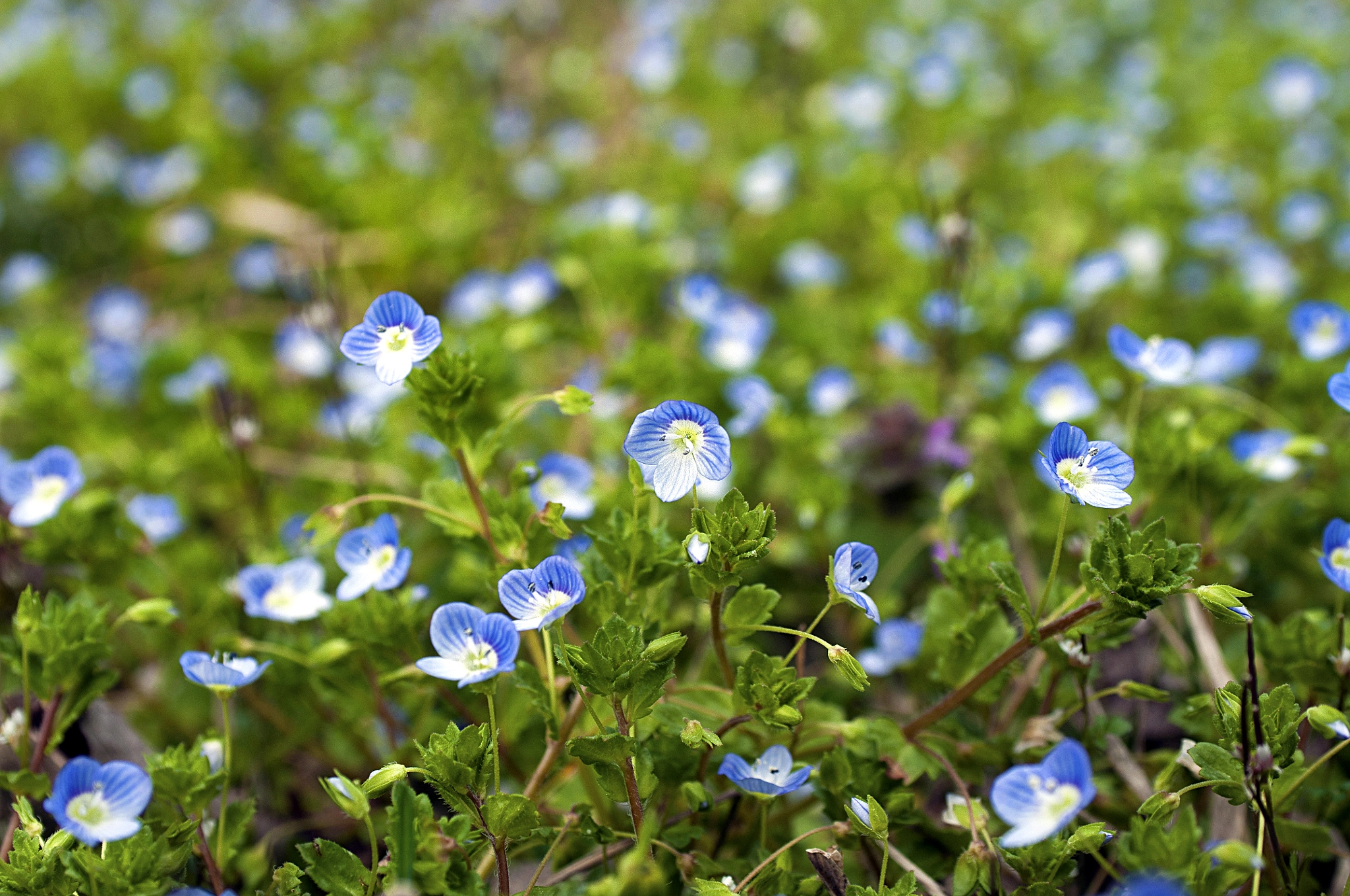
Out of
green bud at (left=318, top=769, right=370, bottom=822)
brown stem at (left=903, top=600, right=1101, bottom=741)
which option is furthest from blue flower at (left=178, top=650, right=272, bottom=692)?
brown stem at (left=903, top=600, right=1101, bottom=741)

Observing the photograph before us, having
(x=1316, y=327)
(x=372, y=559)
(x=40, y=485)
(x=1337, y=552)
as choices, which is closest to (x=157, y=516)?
(x=40, y=485)

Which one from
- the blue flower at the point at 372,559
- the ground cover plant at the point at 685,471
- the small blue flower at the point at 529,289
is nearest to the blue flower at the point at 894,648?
the ground cover plant at the point at 685,471

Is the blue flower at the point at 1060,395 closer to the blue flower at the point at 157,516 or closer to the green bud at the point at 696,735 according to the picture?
the green bud at the point at 696,735

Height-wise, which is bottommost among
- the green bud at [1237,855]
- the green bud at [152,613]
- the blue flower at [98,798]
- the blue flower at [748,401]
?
the blue flower at [748,401]

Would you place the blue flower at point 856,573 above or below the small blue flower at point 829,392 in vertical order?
above

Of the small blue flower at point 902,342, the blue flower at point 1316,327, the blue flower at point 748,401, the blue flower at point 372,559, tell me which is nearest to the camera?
the blue flower at point 372,559

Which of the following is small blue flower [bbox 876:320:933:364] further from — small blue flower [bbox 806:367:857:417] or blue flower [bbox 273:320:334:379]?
blue flower [bbox 273:320:334:379]

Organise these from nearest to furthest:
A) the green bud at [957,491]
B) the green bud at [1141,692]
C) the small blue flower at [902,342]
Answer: the green bud at [1141,692], the green bud at [957,491], the small blue flower at [902,342]
